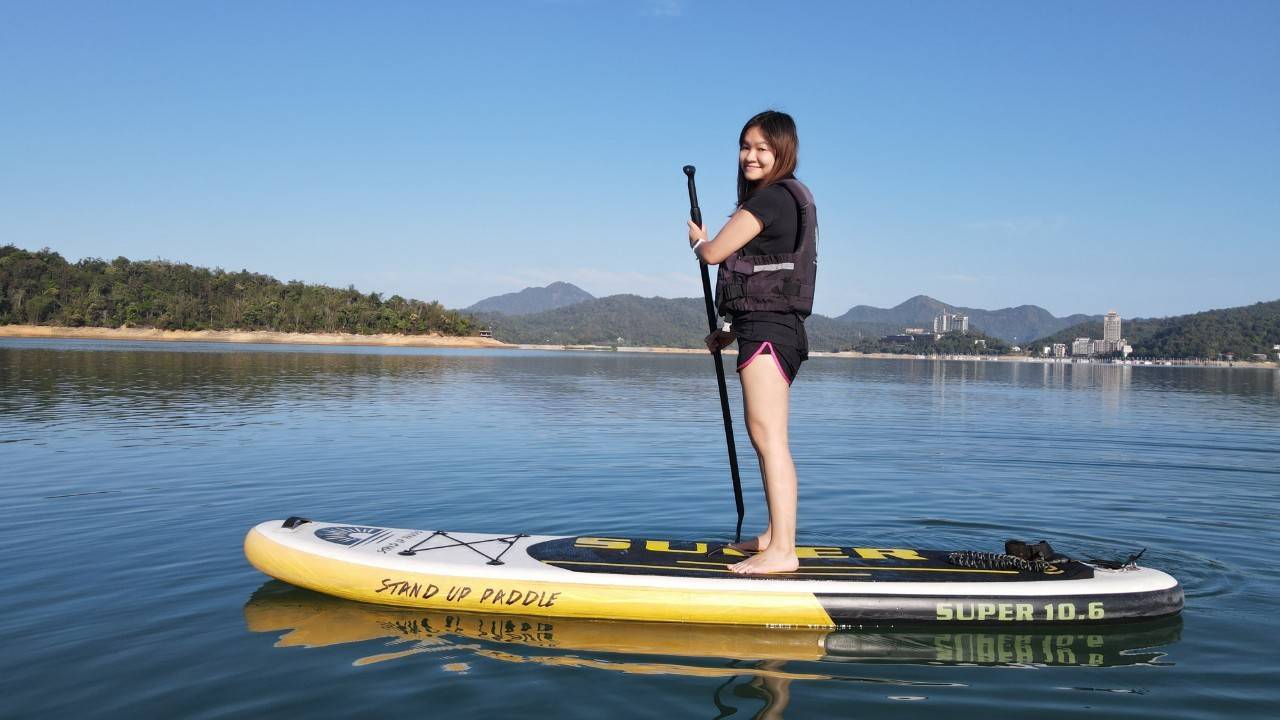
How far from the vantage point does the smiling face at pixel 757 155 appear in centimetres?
498

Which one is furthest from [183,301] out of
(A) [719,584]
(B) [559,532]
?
(A) [719,584]

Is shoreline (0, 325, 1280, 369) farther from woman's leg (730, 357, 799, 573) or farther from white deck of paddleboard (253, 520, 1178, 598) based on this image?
woman's leg (730, 357, 799, 573)

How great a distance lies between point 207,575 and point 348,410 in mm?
14710

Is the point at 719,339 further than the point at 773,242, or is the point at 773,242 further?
the point at 719,339

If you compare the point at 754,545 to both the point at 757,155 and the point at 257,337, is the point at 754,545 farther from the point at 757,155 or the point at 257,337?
the point at 257,337

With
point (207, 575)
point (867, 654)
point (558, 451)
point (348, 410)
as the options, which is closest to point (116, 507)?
point (207, 575)

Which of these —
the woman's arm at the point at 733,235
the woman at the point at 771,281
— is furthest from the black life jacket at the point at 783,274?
the woman's arm at the point at 733,235

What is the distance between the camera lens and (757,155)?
16.4ft

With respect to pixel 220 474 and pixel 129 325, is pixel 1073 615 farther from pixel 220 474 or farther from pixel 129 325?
pixel 129 325

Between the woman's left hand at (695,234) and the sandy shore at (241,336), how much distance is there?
14145cm

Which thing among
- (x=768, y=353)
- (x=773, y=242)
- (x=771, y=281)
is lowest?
(x=768, y=353)

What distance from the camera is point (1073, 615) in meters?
4.93

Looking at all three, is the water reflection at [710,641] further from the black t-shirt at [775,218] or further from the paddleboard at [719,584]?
the black t-shirt at [775,218]

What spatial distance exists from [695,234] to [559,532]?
12.0 ft
